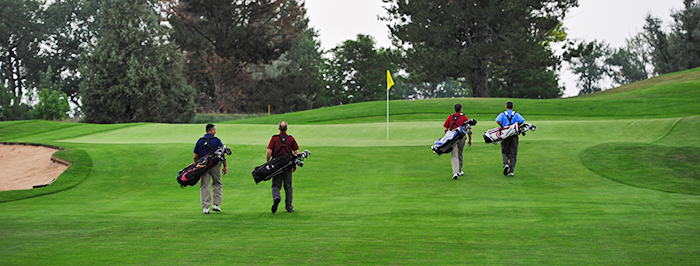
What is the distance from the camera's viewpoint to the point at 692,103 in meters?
35.7

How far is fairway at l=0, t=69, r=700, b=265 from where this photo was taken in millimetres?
7691

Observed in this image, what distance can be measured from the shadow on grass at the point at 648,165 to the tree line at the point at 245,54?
2956cm

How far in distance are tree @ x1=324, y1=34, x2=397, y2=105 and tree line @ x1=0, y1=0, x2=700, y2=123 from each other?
0.16 metres

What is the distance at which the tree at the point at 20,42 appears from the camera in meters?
70.9

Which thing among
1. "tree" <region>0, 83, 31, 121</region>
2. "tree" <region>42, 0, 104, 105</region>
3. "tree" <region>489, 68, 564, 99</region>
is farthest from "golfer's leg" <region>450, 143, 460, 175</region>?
"tree" <region>42, 0, 104, 105</region>

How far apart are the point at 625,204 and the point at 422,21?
43031 mm

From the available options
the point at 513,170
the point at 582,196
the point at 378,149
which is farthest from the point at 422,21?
the point at 582,196

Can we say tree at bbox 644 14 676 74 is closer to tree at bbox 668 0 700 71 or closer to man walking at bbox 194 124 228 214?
tree at bbox 668 0 700 71

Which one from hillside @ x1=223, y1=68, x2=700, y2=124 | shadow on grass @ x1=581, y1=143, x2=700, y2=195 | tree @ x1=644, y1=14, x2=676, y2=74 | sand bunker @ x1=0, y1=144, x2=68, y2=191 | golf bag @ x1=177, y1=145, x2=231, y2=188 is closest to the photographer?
golf bag @ x1=177, y1=145, x2=231, y2=188

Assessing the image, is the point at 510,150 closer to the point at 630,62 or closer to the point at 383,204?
the point at 383,204

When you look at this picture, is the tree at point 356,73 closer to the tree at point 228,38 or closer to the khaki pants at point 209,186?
the tree at point 228,38

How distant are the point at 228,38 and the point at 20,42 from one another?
29185mm

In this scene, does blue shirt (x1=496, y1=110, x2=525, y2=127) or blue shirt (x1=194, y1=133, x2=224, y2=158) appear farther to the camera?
blue shirt (x1=496, y1=110, x2=525, y2=127)

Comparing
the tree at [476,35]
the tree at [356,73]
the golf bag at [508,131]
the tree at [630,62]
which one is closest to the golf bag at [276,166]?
the golf bag at [508,131]
